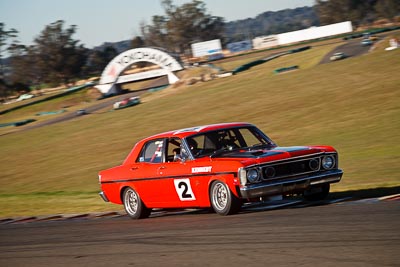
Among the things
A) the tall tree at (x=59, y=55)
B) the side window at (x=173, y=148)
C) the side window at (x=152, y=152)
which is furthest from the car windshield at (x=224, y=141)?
the tall tree at (x=59, y=55)

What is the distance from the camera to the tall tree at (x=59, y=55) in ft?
371

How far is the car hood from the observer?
359 inches

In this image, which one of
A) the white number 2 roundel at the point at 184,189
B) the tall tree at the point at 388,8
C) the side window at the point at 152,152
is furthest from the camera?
the tall tree at the point at 388,8

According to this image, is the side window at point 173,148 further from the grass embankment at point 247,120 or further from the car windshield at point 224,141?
the grass embankment at point 247,120

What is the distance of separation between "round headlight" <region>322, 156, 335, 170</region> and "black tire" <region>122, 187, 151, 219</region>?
2962 millimetres

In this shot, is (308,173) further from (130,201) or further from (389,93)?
(389,93)

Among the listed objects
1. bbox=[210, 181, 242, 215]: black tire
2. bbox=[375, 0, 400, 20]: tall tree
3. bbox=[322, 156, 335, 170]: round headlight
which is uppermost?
bbox=[375, 0, 400, 20]: tall tree

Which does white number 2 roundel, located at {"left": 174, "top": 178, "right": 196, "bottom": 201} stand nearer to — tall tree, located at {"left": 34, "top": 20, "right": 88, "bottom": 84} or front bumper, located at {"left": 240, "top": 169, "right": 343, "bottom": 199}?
front bumper, located at {"left": 240, "top": 169, "right": 343, "bottom": 199}

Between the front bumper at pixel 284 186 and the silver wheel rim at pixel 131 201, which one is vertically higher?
the front bumper at pixel 284 186

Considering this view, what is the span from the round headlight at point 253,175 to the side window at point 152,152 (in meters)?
2.11

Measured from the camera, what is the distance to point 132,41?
161 m

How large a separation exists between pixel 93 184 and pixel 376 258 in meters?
16.6

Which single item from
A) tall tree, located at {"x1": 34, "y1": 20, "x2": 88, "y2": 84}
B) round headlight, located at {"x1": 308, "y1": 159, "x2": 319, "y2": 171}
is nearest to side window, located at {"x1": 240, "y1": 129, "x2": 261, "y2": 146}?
round headlight, located at {"x1": 308, "y1": 159, "x2": 319, "y2": 171}

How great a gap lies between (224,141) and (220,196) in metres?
1.20
